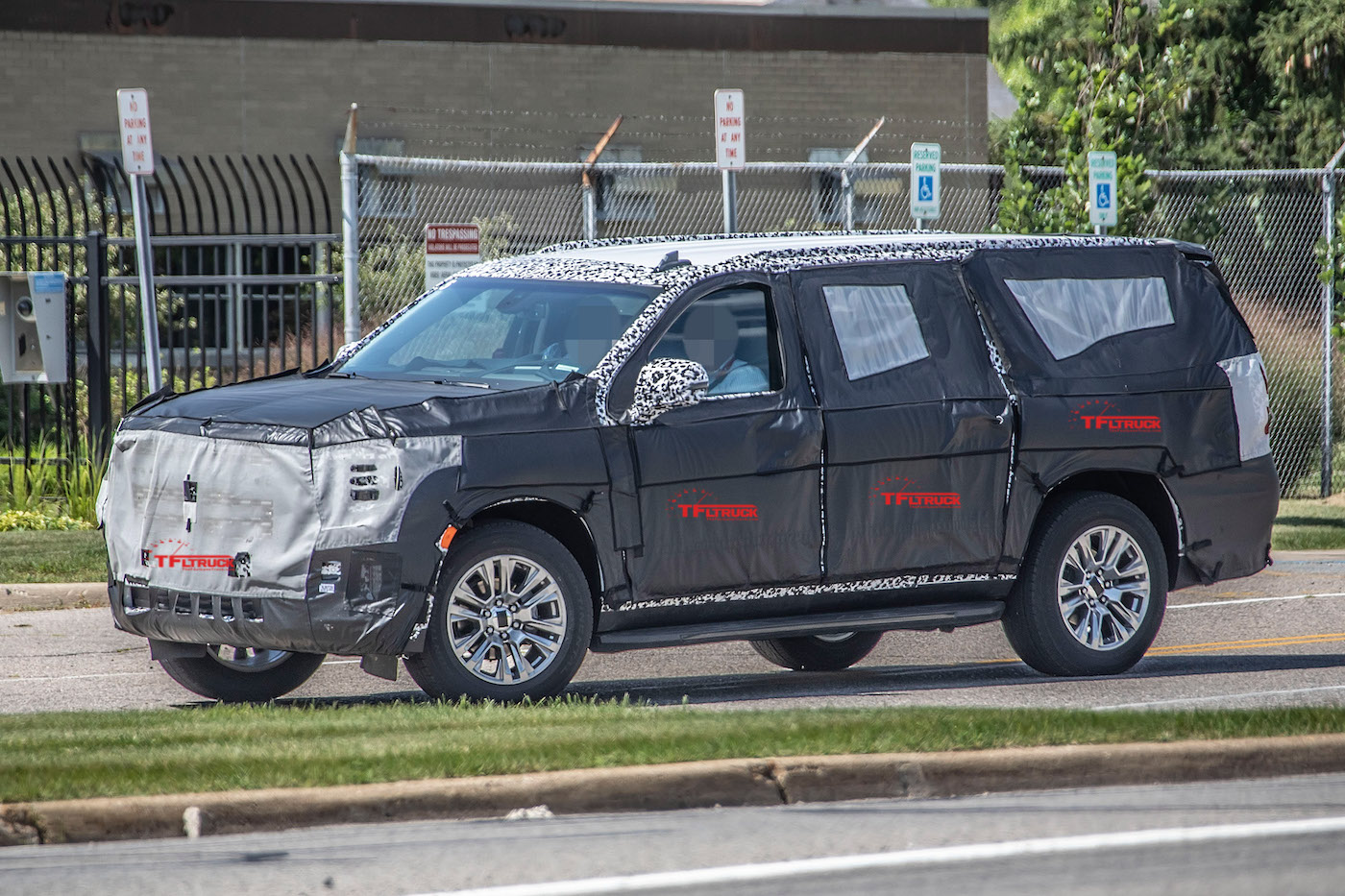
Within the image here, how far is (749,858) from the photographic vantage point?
601 cm

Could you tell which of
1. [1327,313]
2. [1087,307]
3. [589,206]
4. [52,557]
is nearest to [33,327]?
[52,557]

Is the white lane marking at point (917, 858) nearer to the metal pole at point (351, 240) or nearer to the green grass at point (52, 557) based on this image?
the green grass at point (52, 557)

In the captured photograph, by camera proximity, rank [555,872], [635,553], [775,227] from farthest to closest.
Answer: [775,227] < [635,553] < [555,872]

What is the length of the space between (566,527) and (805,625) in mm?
1234

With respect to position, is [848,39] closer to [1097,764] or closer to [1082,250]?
[1082,250]

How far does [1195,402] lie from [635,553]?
318 cm

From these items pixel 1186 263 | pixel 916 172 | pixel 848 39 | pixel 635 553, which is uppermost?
pixel 848 39

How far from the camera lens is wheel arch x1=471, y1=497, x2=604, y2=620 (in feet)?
28.0

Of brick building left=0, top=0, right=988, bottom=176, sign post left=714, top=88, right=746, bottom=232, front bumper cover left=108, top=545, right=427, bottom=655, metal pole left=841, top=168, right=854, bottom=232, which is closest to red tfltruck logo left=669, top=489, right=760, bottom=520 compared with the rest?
front bumper cover left=108, top=545, right=427, bottom=655

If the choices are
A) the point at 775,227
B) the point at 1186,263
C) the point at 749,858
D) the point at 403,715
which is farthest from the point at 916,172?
the point at 775,227

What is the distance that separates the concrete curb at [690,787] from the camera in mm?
6340

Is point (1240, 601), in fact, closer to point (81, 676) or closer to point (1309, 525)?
point (1309, 525)

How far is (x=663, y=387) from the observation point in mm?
8750

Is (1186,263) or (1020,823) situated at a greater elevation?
(1186,263)
